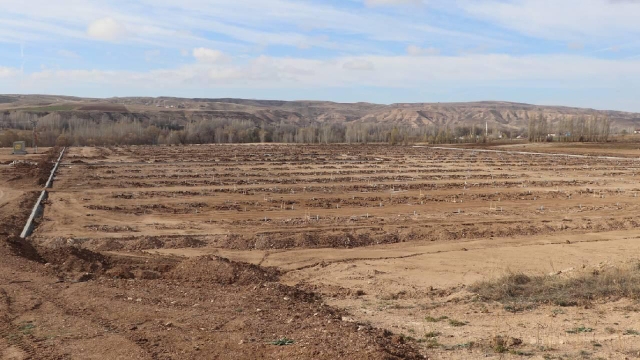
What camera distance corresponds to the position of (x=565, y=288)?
10.8 m

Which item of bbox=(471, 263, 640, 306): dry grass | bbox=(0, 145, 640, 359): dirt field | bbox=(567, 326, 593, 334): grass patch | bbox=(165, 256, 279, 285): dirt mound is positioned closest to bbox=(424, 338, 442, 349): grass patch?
bbox=(0, 145, 640, 359): dirt field

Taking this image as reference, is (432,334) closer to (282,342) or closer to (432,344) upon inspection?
(432,344)

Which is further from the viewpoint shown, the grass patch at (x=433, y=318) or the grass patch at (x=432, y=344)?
the grass patch at (x=433, y=318)

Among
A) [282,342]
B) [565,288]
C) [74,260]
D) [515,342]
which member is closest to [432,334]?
[515,342]

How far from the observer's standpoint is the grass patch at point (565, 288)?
397 inches

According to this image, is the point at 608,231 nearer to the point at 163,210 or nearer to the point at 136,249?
the point at 136,249

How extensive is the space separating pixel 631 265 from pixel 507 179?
27994mm

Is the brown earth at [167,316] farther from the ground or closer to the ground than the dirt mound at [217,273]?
farther from the ground

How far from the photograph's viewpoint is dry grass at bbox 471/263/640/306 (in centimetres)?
1009

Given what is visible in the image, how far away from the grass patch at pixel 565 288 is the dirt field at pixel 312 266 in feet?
1.22

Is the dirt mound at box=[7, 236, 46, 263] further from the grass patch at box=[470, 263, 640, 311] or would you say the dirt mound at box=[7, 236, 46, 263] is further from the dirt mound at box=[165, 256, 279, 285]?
the grass patch at box=[470, 263, 640, 311]

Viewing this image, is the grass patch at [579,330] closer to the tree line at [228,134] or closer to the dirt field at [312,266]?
the dirt field at [312,266]

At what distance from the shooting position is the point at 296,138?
123m

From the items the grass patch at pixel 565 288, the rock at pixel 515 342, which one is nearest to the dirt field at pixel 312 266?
the rock at pixel 515 342
